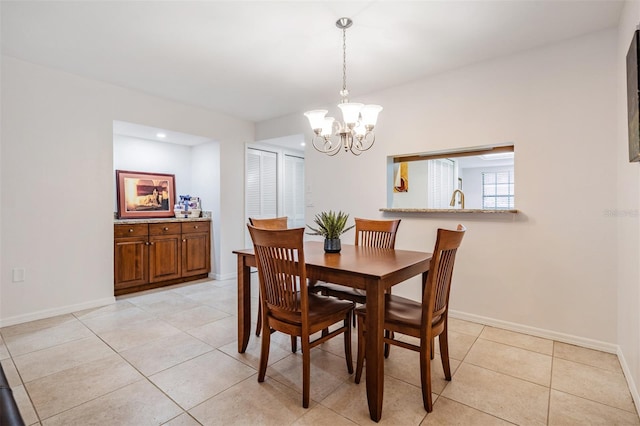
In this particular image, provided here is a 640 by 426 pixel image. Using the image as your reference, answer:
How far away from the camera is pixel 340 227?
238 cm

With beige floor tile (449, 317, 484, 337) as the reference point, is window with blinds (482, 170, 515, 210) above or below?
above

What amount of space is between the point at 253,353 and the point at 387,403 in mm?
1051

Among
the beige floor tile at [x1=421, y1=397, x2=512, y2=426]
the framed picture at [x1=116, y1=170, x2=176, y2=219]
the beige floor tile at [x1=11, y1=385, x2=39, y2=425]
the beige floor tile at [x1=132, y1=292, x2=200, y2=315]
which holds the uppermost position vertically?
the framed picture at [x1=116, y1=170, x2=176, y2=219]

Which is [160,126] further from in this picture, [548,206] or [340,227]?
[548,206]

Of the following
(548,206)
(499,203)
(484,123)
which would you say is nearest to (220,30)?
(484,123)

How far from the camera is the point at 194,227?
15.3 feet

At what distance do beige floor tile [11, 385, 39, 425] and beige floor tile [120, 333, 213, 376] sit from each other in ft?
1.78

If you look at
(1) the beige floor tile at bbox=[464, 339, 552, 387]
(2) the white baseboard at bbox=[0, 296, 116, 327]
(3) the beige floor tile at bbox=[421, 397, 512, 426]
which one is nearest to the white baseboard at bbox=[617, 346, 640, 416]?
(1) the beige floor tile at bbox=[464, 339, 552, 387]

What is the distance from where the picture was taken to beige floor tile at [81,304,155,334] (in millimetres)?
2895

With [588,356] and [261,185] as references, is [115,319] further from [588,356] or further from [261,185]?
[588,356]

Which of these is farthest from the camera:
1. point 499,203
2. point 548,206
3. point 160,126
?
point 499,203

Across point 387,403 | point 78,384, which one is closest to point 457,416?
point 387,403

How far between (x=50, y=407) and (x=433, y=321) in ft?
7.08

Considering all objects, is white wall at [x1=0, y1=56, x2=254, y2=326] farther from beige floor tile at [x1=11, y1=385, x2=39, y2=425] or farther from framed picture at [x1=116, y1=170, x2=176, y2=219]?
beige floor tile at [x1=11, y1=385, x2=39, y2=425]
